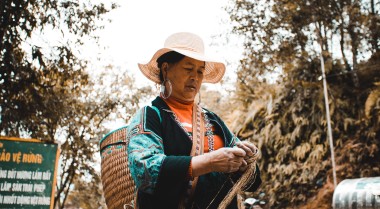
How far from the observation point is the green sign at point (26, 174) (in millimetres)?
6430

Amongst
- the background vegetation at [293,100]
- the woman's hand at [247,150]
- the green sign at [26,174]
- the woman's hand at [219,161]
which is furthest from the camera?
the background vegetation at [293,100]

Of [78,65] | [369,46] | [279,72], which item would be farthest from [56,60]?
[369,46]

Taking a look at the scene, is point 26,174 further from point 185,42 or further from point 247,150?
point 247,150

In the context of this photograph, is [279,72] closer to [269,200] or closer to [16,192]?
[269,200]

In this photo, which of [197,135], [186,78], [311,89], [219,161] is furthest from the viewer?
[311,89]

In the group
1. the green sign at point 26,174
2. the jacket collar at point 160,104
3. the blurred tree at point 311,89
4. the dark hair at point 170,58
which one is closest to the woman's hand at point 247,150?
the jacket collar at point 160,104

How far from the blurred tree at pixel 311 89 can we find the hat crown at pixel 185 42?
828 centimetres

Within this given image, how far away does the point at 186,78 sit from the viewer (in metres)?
1.75

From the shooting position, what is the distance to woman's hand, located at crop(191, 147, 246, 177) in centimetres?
134

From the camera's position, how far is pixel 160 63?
6.26ft

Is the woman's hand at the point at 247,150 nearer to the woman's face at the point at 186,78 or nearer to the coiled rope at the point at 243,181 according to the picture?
the coiled rope at the point at 243,181

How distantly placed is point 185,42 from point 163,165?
2.18 feet

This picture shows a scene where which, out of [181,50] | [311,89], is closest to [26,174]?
[181,50]

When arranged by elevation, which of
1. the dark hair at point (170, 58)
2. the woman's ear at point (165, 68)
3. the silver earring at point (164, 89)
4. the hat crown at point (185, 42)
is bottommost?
the silver earring at point (164, 89)
